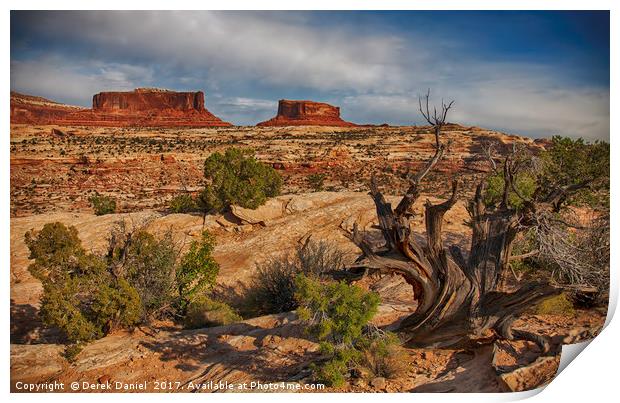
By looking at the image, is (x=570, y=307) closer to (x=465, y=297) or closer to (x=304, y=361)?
(x=465, y=297)

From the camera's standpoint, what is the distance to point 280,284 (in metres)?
9.09

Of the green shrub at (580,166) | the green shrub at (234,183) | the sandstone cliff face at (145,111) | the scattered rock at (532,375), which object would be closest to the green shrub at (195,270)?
the green shrub at (234,183)

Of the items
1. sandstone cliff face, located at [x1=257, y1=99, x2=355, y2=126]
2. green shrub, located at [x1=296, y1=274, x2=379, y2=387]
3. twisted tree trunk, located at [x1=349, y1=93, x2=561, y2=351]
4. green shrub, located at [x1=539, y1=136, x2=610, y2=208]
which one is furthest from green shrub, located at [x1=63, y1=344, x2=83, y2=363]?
sandstone cliff face, located at [x1=257, y1=99, x2=355, y2=126]

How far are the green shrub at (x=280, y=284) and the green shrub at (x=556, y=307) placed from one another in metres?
3.66

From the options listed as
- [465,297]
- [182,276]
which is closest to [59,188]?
[182,276]

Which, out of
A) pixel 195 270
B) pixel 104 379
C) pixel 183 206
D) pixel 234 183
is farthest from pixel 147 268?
pixel 183 206

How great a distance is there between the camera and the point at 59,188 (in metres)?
26.3

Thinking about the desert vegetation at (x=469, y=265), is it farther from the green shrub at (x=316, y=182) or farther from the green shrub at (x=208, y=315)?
the green shrub at (x=316, y=182)
